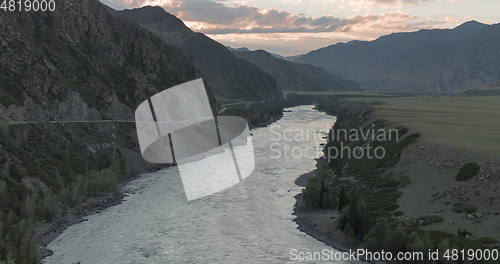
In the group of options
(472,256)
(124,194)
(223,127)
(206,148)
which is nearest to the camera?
(472,256)

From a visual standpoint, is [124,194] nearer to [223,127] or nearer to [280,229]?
[280,229]

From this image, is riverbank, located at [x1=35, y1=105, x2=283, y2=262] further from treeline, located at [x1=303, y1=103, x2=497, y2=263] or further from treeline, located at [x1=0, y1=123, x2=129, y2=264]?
treeline, located at [x1=303, y1=103, x2=497, y2=263]

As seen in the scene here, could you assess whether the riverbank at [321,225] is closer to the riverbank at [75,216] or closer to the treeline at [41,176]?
the riverbank at [75,216]

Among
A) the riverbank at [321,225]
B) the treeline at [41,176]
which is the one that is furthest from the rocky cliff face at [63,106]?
the riverbank at [321,225]

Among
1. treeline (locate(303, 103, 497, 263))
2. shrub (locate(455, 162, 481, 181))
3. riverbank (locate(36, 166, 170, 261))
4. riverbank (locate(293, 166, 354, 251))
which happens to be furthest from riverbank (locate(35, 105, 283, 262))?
shrub (locate(455, 162, 481, 181))

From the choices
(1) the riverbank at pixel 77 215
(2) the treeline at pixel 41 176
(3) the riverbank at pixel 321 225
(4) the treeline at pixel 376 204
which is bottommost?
(3) the riverbank at pixel 321 225

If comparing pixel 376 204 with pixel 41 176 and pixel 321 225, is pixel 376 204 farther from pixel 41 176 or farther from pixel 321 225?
pixel 41 176

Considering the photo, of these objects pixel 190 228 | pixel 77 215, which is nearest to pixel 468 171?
pixel 190 228

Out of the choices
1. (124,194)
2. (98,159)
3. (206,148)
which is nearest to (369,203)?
(124,194)
